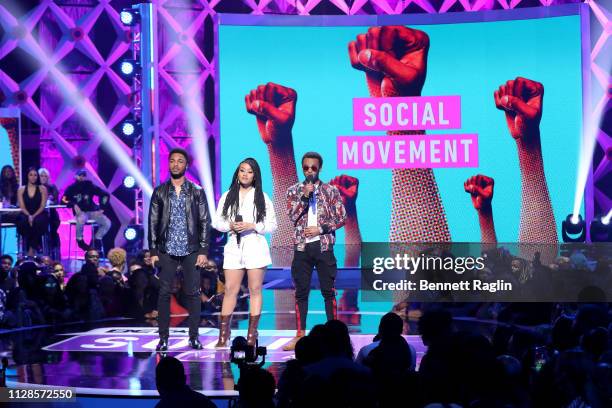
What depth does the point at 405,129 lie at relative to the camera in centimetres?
1033

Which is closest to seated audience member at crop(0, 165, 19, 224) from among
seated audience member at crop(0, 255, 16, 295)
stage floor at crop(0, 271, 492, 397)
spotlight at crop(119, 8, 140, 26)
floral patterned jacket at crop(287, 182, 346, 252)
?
seated audience member at crop(0, 255, 16, 295)

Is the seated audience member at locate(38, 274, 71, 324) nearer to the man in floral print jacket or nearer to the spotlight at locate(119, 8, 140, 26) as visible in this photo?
the man in floral print jacket

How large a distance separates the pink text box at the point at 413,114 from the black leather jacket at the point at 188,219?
427 cm

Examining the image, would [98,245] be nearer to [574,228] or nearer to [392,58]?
[392,58]

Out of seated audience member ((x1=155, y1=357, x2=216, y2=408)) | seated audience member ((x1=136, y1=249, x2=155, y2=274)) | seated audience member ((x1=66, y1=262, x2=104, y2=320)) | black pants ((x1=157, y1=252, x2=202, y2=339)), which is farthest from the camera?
seated audience member ((x1=136, y1=249, x2=155, y2=274))

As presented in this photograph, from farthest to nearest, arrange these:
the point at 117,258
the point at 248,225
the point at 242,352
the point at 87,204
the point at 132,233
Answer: the point at 87,204 → the point at 132,233 → the point at 117,258 → the point at 248,225 → the point at 242,352

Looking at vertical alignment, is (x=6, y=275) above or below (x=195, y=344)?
above

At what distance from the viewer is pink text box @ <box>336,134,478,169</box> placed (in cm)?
1030

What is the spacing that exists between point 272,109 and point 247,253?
4.51 m

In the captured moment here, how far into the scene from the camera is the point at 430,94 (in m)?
10.4

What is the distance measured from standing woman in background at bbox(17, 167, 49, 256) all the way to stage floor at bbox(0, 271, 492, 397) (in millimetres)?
2544

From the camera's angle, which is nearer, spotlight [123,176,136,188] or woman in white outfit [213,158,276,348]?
woman in white outfit [213,158,276,348]

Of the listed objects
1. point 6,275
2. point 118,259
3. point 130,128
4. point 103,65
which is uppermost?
point 103,65

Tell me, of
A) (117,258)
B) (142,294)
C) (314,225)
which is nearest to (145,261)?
(142,294)
